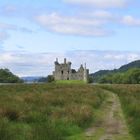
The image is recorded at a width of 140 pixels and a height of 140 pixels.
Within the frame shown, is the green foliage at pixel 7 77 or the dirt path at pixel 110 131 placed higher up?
the green foliage at pixel 7 77

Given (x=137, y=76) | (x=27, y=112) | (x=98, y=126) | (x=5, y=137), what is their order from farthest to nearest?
(x=137, y=76), (x=27, y=112), (x=98, y=126), (x=5, y=137)

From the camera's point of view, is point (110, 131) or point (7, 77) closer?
point (110, 131)

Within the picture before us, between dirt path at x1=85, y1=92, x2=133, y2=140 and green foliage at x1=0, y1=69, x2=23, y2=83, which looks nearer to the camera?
dirt path at x1=85, y1=92, x2=133, y2=140

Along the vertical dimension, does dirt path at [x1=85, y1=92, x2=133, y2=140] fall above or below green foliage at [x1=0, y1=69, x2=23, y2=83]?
below

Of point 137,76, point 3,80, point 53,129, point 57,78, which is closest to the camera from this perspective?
point 53,129

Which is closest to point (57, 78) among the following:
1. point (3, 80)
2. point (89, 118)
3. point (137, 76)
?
point (3, 80)

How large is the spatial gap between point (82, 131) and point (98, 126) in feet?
6.10

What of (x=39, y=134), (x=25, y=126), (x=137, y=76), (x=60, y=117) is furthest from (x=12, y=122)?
(x=137, y=76)

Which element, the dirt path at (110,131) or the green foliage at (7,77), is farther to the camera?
the green foliage at (7,77)

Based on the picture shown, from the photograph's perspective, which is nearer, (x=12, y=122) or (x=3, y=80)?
(x=12, y=122)

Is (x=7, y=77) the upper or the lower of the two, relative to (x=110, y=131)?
upper

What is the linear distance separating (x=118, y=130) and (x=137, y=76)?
147122mm

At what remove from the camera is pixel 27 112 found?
2073cm

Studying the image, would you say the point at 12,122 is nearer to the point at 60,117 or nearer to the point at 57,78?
the point at 60,117
